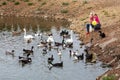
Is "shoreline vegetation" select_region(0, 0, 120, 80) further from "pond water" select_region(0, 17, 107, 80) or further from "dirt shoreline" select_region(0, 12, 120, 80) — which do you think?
"pond water" select_region(0, 17, 107, 80)

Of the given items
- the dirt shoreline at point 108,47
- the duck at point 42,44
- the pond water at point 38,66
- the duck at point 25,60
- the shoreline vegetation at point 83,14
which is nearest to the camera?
the pond water at point 38,66

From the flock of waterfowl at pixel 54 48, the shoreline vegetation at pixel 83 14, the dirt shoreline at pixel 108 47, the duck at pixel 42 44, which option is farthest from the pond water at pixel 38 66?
the shoreline vegetation at pixel 83 14

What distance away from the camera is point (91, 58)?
34969 millimetres

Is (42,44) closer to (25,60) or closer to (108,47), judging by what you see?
(25,60)

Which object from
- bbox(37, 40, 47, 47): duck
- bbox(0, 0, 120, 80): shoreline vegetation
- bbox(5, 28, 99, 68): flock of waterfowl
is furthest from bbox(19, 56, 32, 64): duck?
bbox(37, 40, 47, 47): duck

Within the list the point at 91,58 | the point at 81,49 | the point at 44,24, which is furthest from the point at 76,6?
the point at 91,58

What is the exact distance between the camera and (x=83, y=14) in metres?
60.7

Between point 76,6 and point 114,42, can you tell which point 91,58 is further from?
point 76,6

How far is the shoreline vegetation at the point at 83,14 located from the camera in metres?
35.4

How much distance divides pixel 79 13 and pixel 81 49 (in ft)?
77.5

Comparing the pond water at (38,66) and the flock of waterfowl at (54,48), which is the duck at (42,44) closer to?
the flock of waterfowl at (54,48)

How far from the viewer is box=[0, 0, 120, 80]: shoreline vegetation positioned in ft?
116

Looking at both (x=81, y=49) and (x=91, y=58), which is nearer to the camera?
(x=91, y=58)

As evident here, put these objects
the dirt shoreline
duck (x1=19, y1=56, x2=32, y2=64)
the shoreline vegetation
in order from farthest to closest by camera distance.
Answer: the shoreline vegetation → duck (x1=19, y1=56, x2=32, y2=64) → the dirt shoreline
